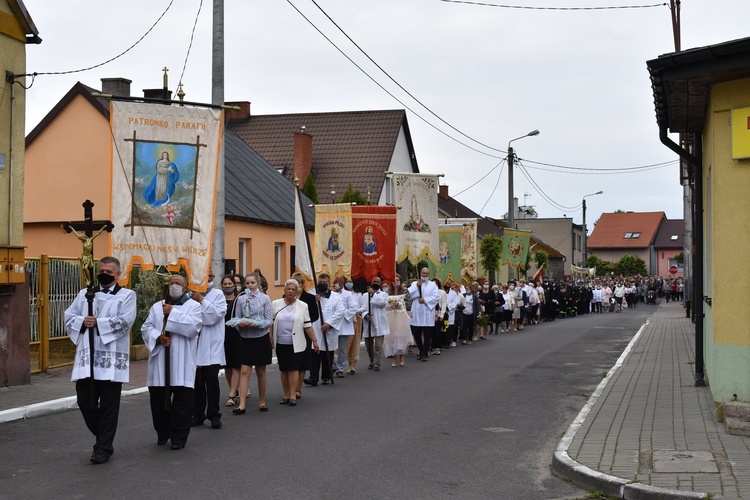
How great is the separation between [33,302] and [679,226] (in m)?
107

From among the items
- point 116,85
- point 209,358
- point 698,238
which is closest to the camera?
point 209,358

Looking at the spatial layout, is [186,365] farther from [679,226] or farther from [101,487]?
[679,226]

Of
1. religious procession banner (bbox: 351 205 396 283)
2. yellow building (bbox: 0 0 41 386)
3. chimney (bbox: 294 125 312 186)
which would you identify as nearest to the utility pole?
yellow building (bbox: 0 0 41 386)

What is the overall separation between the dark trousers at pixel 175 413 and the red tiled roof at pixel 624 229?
106910mm

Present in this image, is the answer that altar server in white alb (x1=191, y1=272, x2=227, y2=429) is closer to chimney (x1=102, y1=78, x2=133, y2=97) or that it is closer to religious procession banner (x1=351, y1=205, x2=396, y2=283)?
religious procession banner (x1=351, y1=205, x2=396, y2=283)

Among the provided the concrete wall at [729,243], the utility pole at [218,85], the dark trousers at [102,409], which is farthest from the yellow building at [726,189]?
the utility pole at [218,85]

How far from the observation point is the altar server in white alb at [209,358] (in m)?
11.1

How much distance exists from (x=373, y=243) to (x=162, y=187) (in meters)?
9.15

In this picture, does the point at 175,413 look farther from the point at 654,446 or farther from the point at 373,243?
the point at 373,243

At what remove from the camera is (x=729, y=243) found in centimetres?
1031

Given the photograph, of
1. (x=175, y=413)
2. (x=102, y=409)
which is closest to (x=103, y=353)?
(x=102, y=409)

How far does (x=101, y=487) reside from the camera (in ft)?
26.0

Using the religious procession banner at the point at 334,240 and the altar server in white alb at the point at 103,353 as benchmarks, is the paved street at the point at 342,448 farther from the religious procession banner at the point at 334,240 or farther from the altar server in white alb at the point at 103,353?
the religious procession banner at the point at 334,240

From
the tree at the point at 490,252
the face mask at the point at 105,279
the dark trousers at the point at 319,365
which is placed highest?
the tree at the point at 490,252
